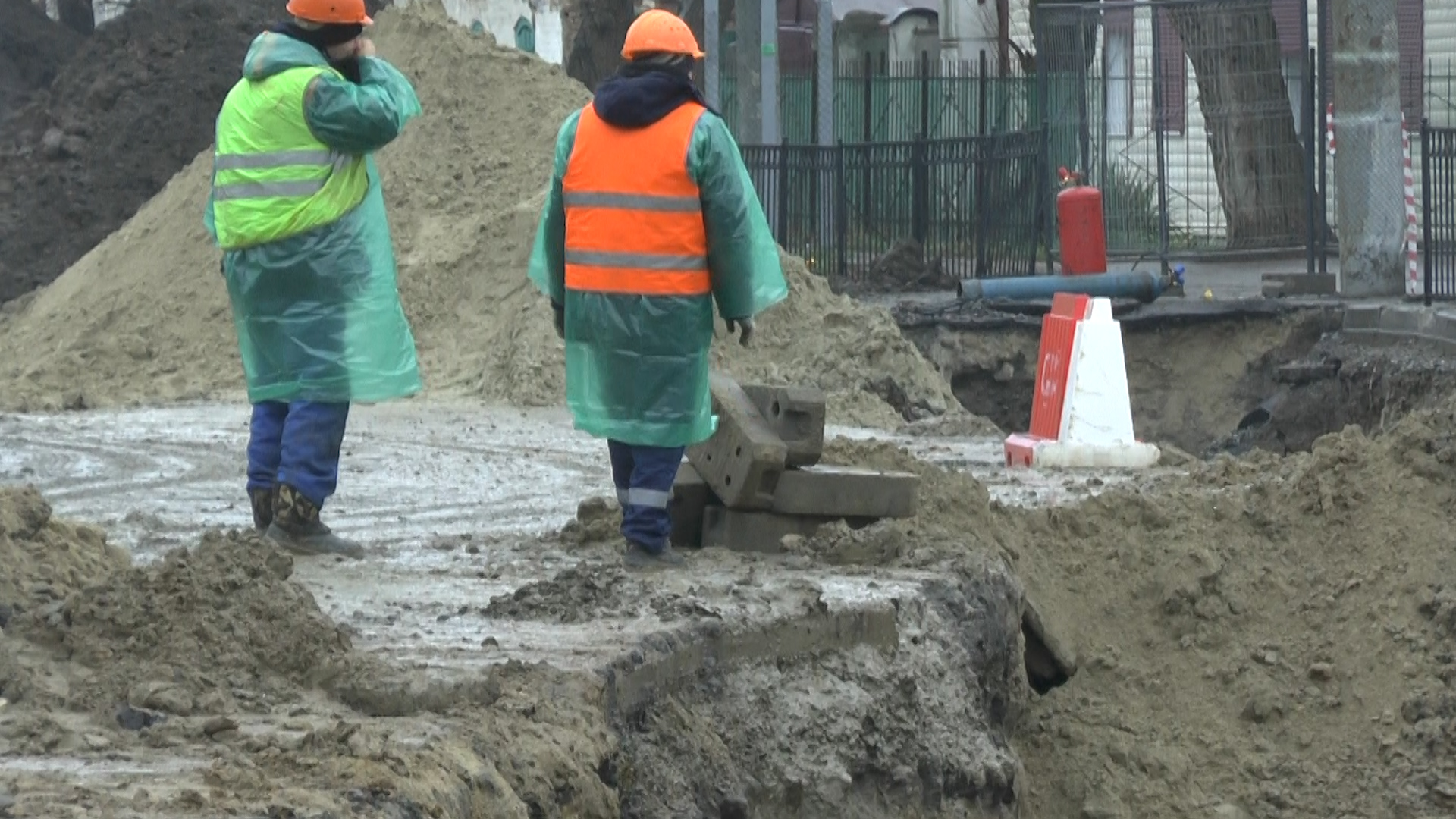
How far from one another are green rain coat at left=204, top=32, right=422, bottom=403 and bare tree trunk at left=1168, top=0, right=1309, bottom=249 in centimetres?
1349

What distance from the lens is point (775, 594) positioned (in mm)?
6637

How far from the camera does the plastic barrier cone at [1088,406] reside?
35.7 feet

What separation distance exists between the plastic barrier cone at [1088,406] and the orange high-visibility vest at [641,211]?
12.9 feet

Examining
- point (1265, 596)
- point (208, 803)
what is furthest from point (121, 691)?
point (1265, 596)

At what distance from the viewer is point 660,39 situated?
7.31m

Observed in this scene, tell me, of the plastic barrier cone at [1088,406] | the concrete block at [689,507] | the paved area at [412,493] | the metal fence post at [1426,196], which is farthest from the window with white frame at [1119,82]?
the concrete block at [689,507]

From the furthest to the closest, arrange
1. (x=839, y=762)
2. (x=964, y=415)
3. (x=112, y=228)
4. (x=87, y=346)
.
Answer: (x=112, y=228) < (x=87, y=346) < (x=964, y=415) < (x=839, y=762)

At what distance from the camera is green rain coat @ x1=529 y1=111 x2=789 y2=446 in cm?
720

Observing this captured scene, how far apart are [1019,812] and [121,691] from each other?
124 inches

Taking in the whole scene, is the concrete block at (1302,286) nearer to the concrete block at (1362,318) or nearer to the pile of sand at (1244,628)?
the concrete block at (1362,318)

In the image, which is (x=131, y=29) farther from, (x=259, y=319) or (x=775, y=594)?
(x=775, y=594)

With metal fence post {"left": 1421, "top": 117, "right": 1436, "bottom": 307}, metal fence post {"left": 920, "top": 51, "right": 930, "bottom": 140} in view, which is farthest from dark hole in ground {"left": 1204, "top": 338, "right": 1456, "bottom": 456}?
metal fence post {"left": 920, "top": 51, "right": 930, "bottom": 140}

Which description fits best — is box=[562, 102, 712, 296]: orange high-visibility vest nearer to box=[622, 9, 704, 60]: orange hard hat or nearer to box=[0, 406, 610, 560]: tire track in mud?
box=[622, 9, 704, 60]: orange hard hat

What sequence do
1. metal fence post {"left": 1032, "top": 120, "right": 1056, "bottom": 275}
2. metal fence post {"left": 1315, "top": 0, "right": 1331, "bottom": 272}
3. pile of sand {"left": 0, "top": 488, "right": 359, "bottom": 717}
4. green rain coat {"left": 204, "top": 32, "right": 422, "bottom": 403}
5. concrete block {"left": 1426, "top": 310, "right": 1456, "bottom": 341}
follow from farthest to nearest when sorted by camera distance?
metal fence post {"left": 1032, "top": 120, "right": 1056, "bottom": 275} → metal fence post {"left": 1315, "top": 0, "right": 1331, "bottom": 272} → concrete block {"left": 1426, "top": 310, "right": 1456, "bottom": 341} → green rain coat {"left": 204, "top": 32, "right": 422, "bottom": 403} → pile of sand {"left": 0, "top": 488, "right": 359, "bottom": 717}
